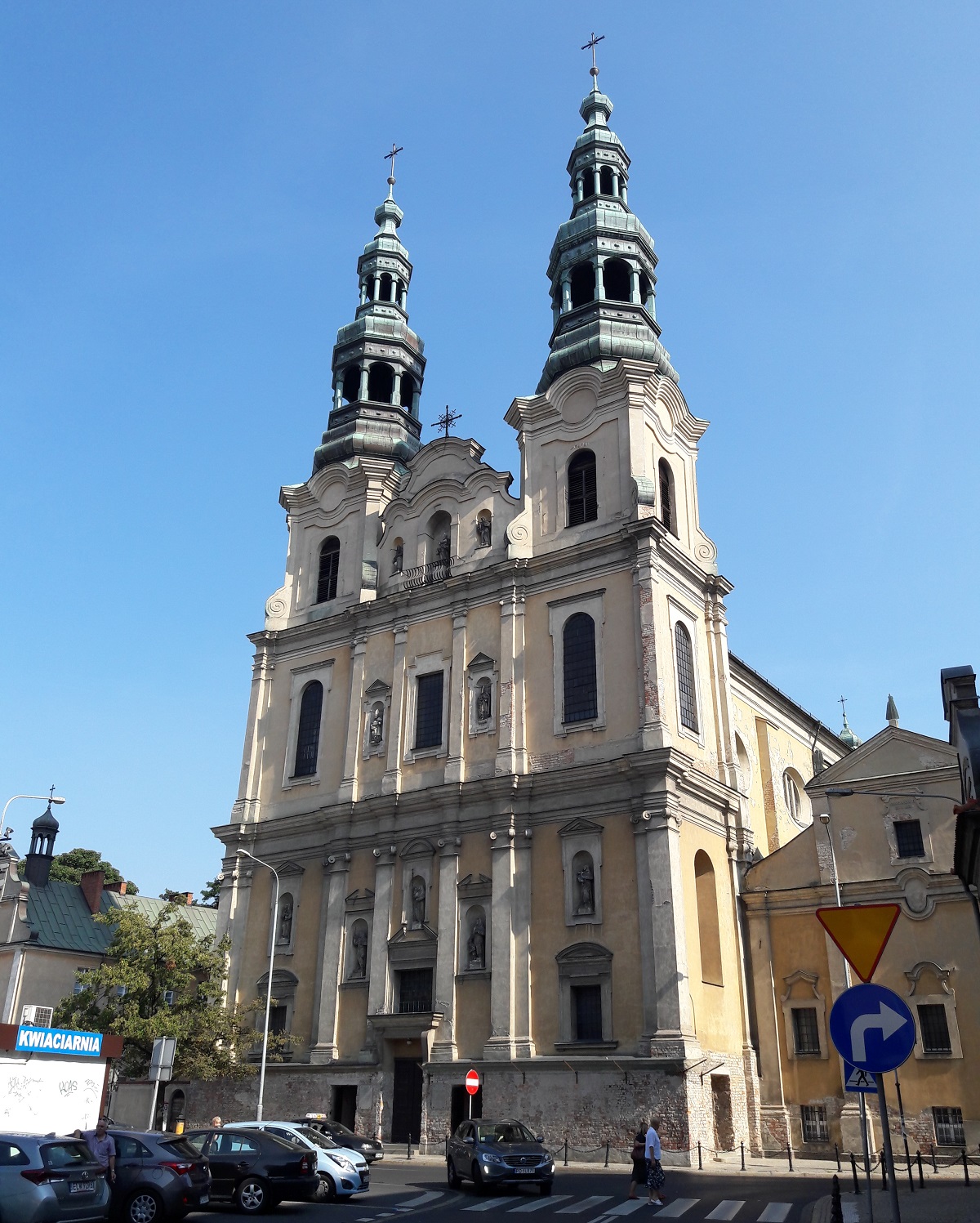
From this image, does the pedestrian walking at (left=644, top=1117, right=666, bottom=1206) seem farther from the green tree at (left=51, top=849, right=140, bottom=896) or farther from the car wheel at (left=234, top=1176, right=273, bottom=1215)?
the green tree at (left=51, top=849, right=140, bottom=896)

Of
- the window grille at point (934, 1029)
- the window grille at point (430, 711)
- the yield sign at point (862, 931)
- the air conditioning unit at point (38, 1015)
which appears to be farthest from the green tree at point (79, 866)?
the yield sign at point (862, 931)

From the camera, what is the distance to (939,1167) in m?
26.7

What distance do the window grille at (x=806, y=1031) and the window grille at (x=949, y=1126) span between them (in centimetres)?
352

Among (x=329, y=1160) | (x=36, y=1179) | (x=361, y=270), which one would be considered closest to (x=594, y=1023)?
(x=329, y=1160)

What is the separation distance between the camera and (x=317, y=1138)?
20906mm

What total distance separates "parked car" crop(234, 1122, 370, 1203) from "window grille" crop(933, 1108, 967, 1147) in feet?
53.8

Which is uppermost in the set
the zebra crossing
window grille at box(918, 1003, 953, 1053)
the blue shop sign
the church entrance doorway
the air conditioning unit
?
the air conditioning unit

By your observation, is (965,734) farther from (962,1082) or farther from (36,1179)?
(962,1082)

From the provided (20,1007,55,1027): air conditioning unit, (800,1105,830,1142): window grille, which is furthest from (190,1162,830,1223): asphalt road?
(20,1007,55,1027): air conditioning unit

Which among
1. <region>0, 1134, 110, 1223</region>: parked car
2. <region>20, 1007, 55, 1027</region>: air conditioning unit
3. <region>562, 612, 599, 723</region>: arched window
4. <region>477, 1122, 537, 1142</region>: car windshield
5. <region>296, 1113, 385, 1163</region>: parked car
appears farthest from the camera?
<region>20, 1007, 55, 1027</region>: air conditioning unit

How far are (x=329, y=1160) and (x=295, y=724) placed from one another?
2282 cm

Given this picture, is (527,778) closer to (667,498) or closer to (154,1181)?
(667,498)

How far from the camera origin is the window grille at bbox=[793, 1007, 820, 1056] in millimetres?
31562

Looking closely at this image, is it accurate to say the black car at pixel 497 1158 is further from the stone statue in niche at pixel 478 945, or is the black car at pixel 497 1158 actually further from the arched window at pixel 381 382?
the arched window at pixel 381 382
